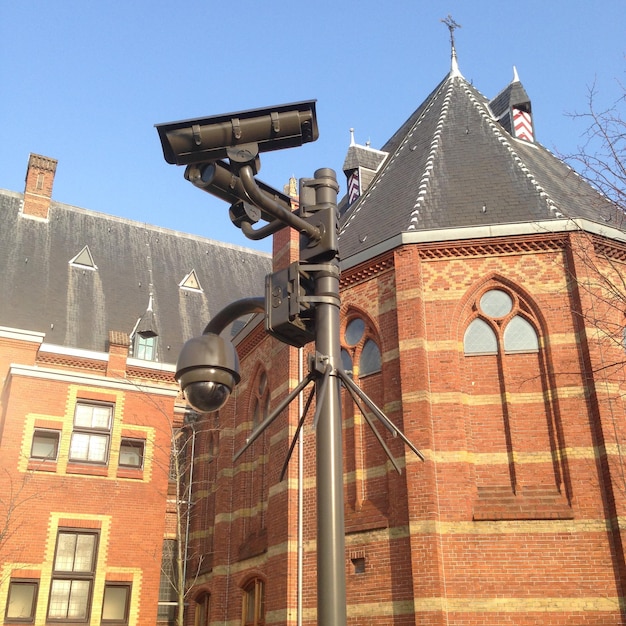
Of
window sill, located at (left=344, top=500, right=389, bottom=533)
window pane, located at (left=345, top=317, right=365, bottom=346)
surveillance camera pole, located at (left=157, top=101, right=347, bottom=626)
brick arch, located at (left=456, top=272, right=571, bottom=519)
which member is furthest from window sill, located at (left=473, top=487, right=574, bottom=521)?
surveillance camera pole, located at (left=157, top=101, right=347, bottom=626)

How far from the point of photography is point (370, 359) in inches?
611

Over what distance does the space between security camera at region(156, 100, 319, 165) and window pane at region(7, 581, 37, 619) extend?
18.7 meters

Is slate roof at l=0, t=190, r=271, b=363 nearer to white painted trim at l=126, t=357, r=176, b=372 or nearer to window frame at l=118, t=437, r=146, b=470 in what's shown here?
white painted trim at l=126, t=357, r=176, b=372

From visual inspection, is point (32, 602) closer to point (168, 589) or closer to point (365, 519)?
point (168, 589)

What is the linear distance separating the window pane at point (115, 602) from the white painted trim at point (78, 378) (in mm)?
5888

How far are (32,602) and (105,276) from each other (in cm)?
1411

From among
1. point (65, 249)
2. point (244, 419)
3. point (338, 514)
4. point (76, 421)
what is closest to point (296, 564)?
point (244, 419)

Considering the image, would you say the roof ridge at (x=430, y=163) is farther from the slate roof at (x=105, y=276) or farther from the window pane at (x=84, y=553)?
the slate roof at (x=105, y=276)

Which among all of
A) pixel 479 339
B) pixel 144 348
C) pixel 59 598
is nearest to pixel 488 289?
pixel 479 339

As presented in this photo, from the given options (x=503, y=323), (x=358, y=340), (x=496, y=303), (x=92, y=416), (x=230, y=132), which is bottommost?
(x=230, y=132)

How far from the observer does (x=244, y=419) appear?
67.1 feet

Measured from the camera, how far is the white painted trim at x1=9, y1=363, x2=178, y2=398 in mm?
21406

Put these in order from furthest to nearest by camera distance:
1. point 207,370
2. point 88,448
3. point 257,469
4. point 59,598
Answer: point 88,448, point 59,598, point 257,469, point 207,370

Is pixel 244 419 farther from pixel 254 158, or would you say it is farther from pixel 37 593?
pixel 254 158
